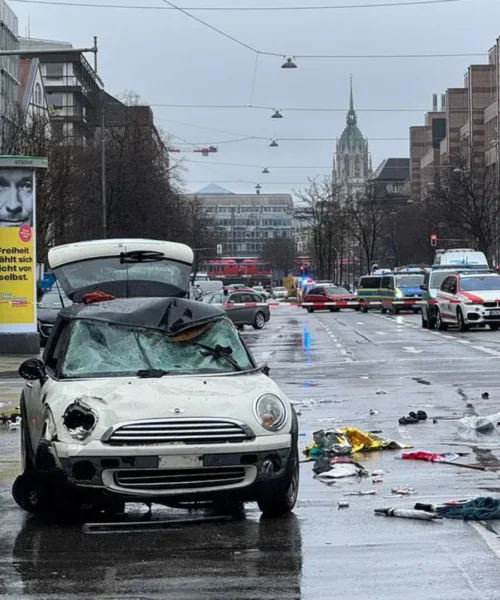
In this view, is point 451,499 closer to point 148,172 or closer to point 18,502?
point 18,502

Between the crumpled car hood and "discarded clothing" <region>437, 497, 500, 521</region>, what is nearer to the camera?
the crumpled car hood

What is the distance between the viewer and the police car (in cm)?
4225

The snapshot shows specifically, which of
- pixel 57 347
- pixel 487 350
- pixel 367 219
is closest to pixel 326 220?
pixel 367 219

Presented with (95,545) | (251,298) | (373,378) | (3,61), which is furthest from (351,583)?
(3,61)

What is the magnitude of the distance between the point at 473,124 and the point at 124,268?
451ft

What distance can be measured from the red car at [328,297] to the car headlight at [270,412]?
6996 cm

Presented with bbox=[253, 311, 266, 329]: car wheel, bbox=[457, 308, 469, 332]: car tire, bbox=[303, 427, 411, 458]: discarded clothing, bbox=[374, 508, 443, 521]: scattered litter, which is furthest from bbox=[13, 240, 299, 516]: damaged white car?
bbox=[253, 311, 266, 329]: car wheel

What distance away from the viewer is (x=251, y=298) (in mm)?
55875

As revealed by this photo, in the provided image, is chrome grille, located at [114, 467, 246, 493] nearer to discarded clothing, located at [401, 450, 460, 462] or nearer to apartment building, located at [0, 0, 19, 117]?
discarded clothing, located at [401, 450, 460, 462]

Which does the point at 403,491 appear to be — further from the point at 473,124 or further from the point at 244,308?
the point at 473,124

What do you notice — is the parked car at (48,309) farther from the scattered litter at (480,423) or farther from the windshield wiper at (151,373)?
the windshield wiper at (151,373)

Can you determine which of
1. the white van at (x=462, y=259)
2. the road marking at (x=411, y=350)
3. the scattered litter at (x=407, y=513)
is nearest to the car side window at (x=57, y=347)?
the scattered litter at (x=407, y=513)

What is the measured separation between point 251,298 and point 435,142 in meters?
139

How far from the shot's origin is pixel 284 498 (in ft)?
31.8
